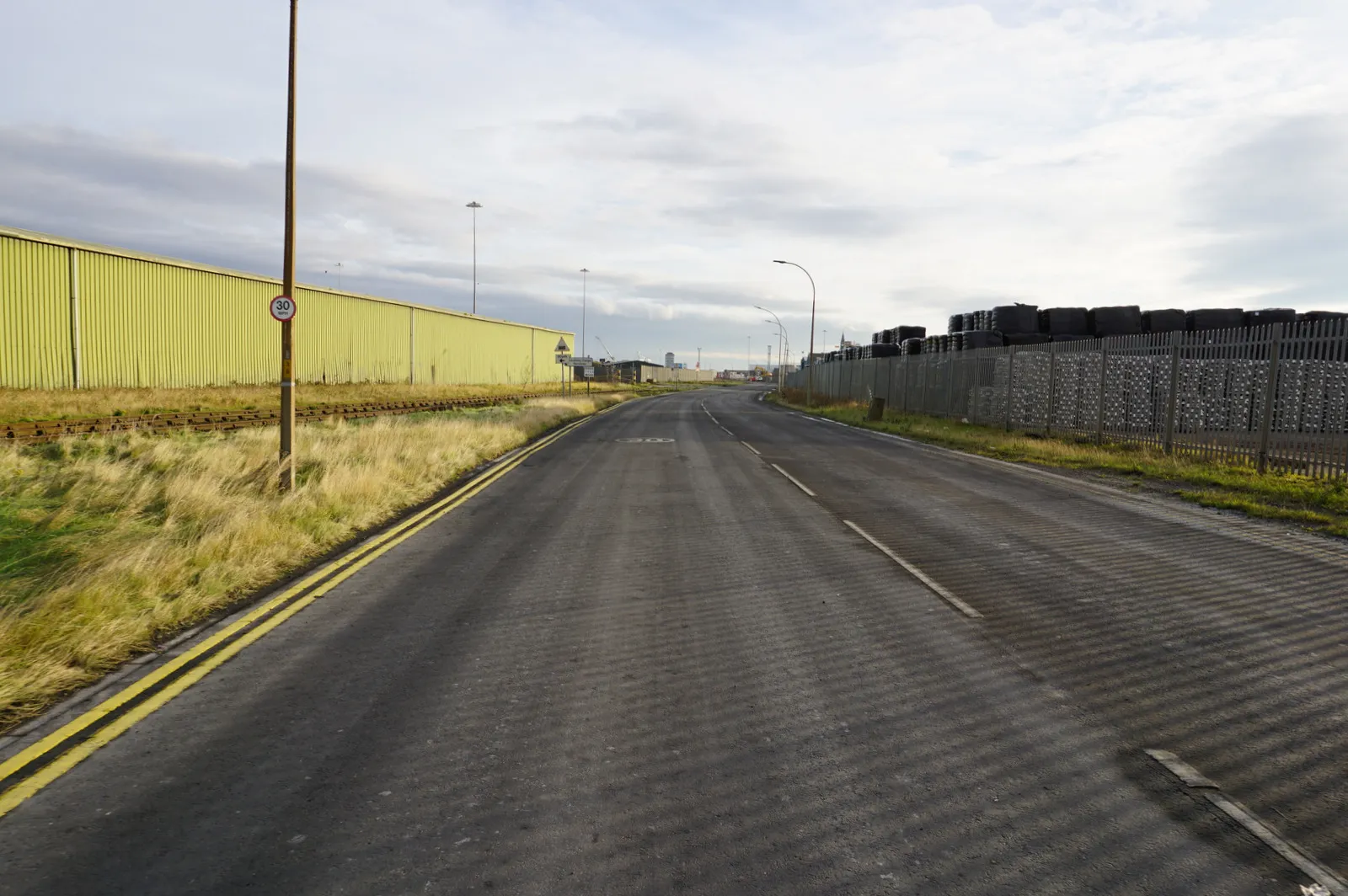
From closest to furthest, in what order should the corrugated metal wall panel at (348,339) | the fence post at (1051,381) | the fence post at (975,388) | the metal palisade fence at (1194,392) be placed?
the metal palisade fence at (1194,392) → the fence post at (1051,381) → the fence post at (975,388) → the corrugated metal wall panel at (348,339)

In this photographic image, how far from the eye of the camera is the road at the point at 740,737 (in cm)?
292

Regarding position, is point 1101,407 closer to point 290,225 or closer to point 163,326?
point 290,225

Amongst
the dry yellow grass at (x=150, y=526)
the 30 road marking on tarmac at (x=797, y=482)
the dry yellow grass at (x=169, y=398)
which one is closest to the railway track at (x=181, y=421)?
the dry yellow grass at (x=150, y=526)

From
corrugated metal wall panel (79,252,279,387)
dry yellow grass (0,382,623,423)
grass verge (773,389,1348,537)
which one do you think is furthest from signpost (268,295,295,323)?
corrugated metal wall panel (79,252,279,387)

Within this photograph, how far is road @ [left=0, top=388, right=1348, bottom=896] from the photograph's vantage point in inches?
115

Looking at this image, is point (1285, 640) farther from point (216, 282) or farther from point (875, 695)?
point (216, 282)

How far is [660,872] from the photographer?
9.34ft

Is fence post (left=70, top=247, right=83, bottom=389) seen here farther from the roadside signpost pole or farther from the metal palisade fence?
the metal palisade fence

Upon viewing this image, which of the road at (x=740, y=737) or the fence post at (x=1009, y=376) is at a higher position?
the fence post at (x=1009, y=376)

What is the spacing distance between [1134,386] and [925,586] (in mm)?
14194

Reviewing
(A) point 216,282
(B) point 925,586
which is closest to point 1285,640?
(B) point 925,586

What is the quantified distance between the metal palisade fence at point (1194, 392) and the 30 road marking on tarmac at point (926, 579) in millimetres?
8457

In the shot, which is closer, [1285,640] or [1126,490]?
[1285,640]

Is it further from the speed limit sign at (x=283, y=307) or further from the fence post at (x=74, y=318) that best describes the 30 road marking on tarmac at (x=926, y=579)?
the fence post at (x=74, y=318)
